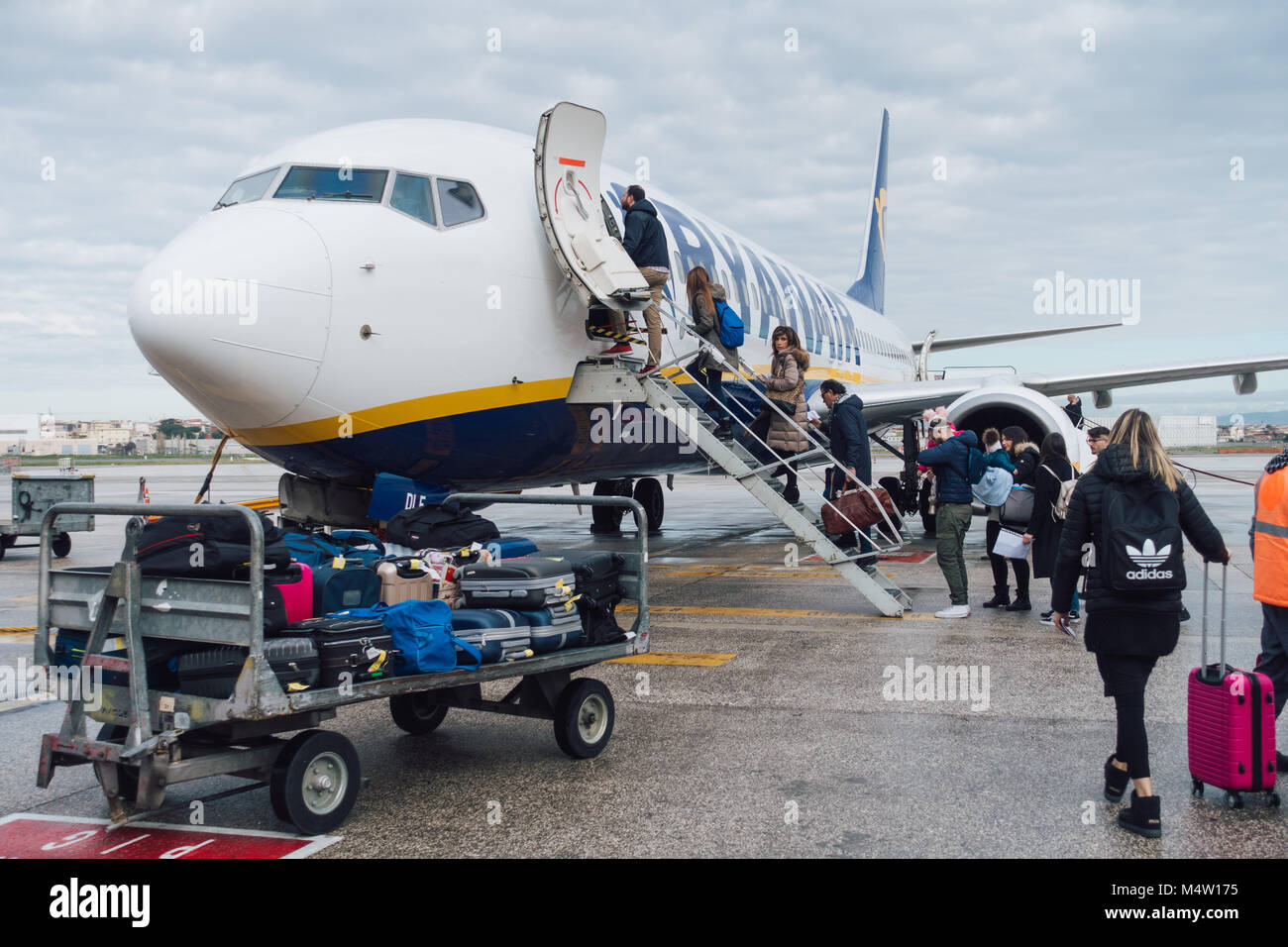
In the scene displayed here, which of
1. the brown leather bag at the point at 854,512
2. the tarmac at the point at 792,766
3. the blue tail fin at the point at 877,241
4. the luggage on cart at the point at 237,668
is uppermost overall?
the blue tail fin at the point at 877,241

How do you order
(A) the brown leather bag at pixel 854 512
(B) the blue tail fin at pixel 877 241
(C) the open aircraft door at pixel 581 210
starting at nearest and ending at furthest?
(C) the open aircraft door at pixel 581 210
(A) the brown leather bag at pixel 854 512
(B) the blue tail fin at pixel 877 241

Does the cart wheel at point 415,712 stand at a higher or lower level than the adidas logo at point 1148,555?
lower

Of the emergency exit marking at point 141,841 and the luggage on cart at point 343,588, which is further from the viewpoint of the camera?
the luggage on cart at point 343,588

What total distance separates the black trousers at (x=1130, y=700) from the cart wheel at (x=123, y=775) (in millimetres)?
4117

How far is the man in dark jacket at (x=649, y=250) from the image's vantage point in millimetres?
9414

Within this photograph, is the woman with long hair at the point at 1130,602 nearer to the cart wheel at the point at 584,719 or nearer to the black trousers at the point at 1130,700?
the black trousers at the point at 1130,700

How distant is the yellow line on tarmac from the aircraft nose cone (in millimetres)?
3024

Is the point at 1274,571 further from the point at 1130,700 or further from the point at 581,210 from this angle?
the point at 581,210

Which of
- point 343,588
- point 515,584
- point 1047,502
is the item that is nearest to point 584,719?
point 515,584

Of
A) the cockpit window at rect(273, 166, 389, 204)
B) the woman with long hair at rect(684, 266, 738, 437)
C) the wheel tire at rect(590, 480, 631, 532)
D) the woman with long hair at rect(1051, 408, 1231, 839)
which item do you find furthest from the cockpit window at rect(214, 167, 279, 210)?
the wheel tire at rect(590, 480, 631, 532)

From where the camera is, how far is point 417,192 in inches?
314

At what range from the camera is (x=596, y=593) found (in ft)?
18.7

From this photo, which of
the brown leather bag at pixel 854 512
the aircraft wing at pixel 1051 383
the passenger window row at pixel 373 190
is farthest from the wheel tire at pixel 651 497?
the passenger window row at pixel 373 190

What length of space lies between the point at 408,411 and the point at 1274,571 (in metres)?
5.48
